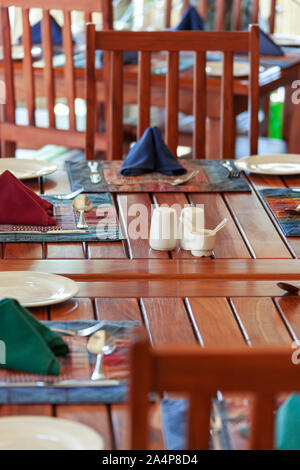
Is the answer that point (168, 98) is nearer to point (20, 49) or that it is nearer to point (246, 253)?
point (246, 253)

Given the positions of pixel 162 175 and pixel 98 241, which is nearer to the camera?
pixel 98 241

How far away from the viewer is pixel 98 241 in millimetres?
1518

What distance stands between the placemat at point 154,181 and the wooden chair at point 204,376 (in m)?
1.17

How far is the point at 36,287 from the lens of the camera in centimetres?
129

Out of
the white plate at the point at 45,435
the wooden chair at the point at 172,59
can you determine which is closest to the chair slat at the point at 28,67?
the wooden chair at the point at 172,59

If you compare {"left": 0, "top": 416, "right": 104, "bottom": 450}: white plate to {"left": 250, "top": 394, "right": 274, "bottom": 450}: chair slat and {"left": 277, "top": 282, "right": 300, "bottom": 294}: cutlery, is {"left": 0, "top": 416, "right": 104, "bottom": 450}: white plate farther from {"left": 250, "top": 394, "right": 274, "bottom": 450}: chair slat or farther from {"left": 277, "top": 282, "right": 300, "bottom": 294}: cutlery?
{"left": 277, "top": 282, "right": 300, "bottom": 294}: cutlery

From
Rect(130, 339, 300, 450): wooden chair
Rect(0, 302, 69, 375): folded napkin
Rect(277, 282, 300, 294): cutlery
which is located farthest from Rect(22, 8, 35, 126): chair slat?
Rect(130, 339, 300, 450): wooden chair

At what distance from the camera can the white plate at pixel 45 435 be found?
84 cm

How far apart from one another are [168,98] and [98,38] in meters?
0.27

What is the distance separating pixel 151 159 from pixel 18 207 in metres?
0.46

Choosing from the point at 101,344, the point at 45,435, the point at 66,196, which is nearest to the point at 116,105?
the point at 66,196

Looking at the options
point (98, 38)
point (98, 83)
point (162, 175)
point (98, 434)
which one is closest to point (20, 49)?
point (98, 83)

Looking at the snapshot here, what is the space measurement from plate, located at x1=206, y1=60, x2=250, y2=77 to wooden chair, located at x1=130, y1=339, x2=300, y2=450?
2197 mm
